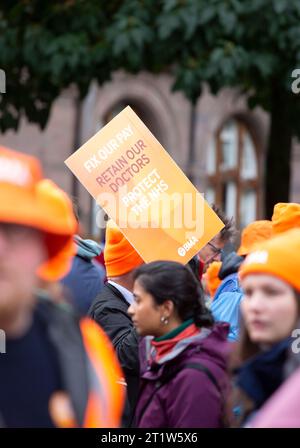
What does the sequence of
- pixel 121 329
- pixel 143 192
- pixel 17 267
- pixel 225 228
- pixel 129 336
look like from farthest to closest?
pixel 225 228, pixel 143 192, pixel 121 329, pixel 129 336, pixel 17 267

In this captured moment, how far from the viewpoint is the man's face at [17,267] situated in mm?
2057

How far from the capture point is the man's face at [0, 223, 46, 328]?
2.06 meters

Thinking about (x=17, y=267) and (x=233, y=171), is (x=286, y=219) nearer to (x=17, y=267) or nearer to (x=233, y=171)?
(x=17, y=267)

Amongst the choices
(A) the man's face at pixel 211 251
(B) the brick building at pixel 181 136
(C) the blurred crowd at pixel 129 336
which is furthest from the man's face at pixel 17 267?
(B) the brick building at pixel 181 136

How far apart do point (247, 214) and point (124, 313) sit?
17.3 m

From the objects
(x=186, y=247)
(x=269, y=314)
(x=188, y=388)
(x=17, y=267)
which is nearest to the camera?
(x=17, y=267)

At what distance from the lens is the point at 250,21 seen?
1020 cm

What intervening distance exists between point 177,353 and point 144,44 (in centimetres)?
675

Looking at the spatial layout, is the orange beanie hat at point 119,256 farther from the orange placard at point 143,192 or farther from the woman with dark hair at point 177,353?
the woman with dark hair at point 177,353

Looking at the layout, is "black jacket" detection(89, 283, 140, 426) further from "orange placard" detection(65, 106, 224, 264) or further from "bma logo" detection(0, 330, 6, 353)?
"bma logo" detection(0, 330, 6, 353)

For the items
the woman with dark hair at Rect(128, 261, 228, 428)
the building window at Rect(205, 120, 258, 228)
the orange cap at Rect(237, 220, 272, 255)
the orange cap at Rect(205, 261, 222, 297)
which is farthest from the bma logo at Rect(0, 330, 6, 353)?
the building window at Rect(205, 120, 258, 228)

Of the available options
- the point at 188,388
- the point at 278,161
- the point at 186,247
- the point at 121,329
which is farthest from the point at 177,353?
the point at 278,161

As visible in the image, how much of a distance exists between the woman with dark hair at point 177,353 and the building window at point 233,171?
16.9 metres

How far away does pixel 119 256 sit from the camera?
5156 mm
